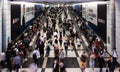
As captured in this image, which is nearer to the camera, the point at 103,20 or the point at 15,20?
the point at 103,20

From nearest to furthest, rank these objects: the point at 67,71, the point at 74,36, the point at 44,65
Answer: the point at 67,71
the point at 44,65
the point at 74,36

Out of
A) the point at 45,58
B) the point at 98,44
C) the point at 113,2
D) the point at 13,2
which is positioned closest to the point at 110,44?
the point at 98,44

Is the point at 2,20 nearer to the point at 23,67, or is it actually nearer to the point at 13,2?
the point at 23,67

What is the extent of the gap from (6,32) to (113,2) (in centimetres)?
820

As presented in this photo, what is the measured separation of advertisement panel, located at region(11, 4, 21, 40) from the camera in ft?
82.5

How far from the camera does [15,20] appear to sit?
26594 millimetres

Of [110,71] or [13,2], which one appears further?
[13,2]

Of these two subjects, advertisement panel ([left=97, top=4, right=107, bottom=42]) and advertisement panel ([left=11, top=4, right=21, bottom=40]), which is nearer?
advertisement panel ([left=97, top=4, right=107, bottom=42])

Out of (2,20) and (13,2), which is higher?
(13,2)

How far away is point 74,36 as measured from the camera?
26000 mm

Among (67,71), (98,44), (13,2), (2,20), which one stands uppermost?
(13,2)

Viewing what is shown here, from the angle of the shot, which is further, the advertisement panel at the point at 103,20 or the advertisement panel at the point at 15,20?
the advertisement panel at the point at 15,20

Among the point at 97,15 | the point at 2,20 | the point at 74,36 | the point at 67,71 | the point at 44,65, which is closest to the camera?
the point at 67,71

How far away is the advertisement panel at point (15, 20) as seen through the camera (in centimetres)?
2516
